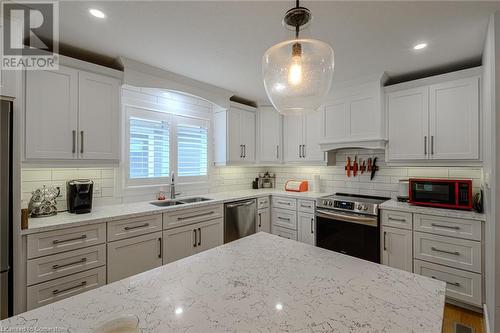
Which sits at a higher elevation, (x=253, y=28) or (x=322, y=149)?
(x=253, y=28)

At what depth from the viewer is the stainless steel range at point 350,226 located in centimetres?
266

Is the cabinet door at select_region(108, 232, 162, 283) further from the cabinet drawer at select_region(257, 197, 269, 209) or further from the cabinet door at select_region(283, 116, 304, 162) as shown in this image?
the cabinet door at select_region(283, 116, 304, 162)

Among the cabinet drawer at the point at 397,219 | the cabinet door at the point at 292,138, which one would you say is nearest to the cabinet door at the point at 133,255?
the cabinet door at the point at 292,138

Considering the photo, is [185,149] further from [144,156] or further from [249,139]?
[249,139]

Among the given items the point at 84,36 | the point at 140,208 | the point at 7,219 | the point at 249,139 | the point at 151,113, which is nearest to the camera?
the point at 7,219

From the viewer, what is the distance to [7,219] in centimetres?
152

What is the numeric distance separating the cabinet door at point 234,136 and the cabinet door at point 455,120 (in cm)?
244

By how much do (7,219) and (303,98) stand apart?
1.99 metres

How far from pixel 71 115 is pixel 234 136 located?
205cm

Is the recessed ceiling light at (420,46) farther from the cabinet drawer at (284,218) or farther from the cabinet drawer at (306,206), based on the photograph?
the cabinet drawer at (284,218)

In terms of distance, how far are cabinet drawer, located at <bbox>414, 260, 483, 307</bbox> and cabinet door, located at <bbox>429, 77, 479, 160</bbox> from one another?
1.12 m

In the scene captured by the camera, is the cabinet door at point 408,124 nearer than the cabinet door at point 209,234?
Yes

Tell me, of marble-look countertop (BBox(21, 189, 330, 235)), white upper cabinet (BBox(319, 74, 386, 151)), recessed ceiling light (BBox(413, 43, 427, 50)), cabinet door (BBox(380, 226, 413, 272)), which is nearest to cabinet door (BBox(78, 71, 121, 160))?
marble-look countertop (BBox(21, 189, 330, 235))

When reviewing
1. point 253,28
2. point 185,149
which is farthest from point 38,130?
point 253,28
